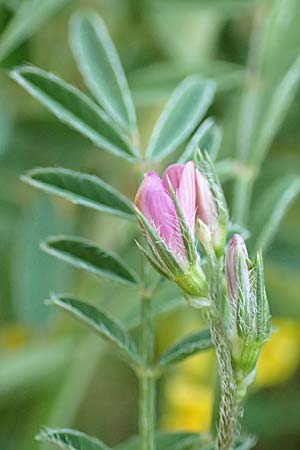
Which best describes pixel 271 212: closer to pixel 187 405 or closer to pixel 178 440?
pixel 178 440

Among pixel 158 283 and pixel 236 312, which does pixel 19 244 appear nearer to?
pixel 158 283

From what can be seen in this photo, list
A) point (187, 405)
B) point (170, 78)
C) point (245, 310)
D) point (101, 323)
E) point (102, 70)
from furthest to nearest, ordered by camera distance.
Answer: point (187, 405) < point (170, 78) < point (102, 70) < point (101, 323) < point (245, 310)

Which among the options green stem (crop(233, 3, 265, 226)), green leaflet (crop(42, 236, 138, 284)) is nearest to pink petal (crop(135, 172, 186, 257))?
green leaflet (crop(42, 236, 138, 284))

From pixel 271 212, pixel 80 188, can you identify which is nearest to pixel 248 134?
pixel 271 212

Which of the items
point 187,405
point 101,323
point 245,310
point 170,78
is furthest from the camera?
point 187,405

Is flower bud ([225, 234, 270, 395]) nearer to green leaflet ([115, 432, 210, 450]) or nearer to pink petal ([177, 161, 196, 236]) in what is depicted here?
pink petal ([177, 161, 196, 236])

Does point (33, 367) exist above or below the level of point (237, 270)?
below

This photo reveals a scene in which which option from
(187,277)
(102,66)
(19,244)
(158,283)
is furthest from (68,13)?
(187,277)
